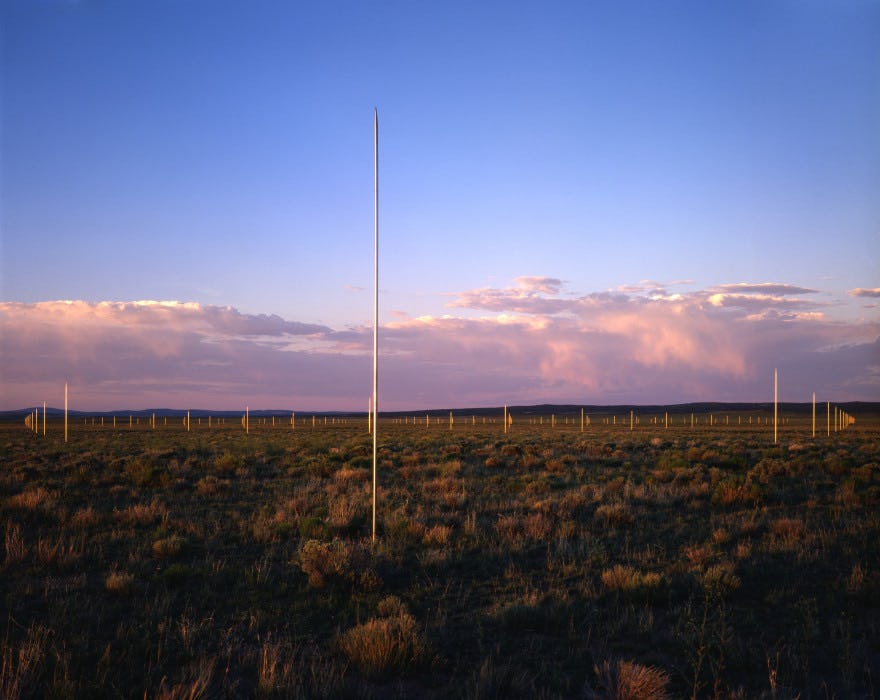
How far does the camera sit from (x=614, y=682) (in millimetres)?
4730

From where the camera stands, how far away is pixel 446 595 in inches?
279

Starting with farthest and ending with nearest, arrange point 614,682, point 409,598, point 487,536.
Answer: point 487,536
point 409,598
point 614,682

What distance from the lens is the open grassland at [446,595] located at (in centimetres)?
489

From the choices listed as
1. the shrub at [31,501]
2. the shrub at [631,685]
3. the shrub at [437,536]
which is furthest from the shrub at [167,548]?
the shrub at [631,685]

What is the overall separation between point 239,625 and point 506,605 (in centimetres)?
281

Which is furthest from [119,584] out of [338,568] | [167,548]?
[338,568]

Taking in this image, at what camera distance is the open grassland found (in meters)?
Answer: 4.89

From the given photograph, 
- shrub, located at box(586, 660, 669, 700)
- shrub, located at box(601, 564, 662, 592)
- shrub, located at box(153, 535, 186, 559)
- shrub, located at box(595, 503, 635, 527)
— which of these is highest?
shrub, located at box(586, 660, 669, 700)

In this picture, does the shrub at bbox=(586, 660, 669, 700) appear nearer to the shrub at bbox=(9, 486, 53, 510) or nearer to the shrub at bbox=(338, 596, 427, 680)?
the shrub at bbox=(338, 596, 427, 680)

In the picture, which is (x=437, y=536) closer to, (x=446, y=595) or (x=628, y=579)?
(x=446, y=595)

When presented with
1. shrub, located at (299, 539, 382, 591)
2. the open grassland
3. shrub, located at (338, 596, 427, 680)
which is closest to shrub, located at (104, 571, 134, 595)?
the open grassland

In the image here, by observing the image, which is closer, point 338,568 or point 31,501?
point 338,568

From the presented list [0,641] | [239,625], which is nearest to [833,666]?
[239,625]

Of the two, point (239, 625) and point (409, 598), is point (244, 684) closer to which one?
point (239, 625)
